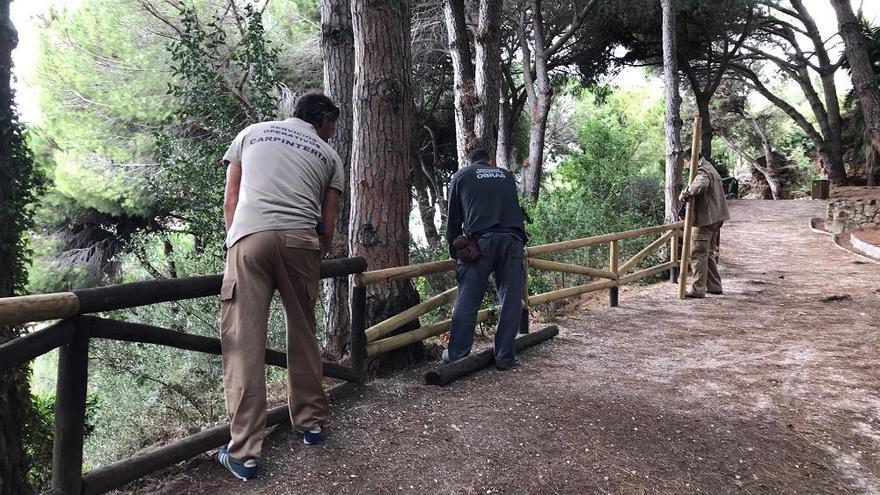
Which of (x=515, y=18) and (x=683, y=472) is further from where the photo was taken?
(x=515, y=18)

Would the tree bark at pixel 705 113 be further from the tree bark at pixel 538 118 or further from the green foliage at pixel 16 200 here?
the green foliage at pixel 16 200

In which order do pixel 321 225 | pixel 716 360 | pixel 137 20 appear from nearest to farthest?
pixel 321 225, pixel 716 360, pixel 137 20

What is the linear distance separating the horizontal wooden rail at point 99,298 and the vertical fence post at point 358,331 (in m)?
1.13

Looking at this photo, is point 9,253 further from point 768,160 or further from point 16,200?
point 768,160

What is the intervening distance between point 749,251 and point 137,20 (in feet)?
43.8

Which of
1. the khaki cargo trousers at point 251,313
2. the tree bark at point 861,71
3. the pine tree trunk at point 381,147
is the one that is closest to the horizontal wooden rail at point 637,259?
the pine tree trunk at point 381,147

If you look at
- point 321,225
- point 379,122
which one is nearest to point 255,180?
point 321,225

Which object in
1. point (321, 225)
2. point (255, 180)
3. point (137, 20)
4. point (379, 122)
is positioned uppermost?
point (137, 20)

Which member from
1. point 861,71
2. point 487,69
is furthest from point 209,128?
point 861,71

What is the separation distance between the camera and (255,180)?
2.99 m

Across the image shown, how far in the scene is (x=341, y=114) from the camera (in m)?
6.19

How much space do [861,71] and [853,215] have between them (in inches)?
167

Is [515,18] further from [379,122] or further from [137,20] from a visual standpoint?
[379,122]

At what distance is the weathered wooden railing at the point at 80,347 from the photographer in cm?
227
